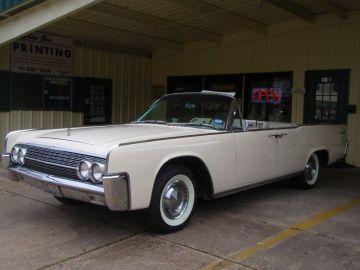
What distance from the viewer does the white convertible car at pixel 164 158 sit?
168 inches

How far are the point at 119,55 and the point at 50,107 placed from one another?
112 inches

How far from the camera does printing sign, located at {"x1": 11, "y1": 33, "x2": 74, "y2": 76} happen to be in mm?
10758

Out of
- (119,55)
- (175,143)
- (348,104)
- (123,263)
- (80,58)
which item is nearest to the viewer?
(123,263)

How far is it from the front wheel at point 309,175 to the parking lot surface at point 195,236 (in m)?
0.67

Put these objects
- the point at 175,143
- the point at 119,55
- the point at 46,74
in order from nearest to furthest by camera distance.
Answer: the point at 175,143 < the point at 46,74 < the point at 119,55

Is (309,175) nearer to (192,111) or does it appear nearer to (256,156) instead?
(256,156)

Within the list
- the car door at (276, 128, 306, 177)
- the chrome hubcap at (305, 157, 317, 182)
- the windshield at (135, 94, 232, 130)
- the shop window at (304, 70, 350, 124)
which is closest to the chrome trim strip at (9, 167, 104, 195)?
the windshield at (135, 94, 232, 130)

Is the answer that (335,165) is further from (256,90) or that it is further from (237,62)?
(237,62)

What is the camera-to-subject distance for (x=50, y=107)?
1165 centimetres

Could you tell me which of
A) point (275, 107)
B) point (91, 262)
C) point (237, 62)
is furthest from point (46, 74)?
point (91, 262)

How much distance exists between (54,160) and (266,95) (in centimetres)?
792

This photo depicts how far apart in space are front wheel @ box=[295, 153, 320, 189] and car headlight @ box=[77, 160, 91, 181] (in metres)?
4.12

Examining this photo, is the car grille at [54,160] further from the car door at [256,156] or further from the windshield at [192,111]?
the car door at [256,156]

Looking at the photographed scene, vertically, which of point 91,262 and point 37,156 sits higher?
point 37,156
